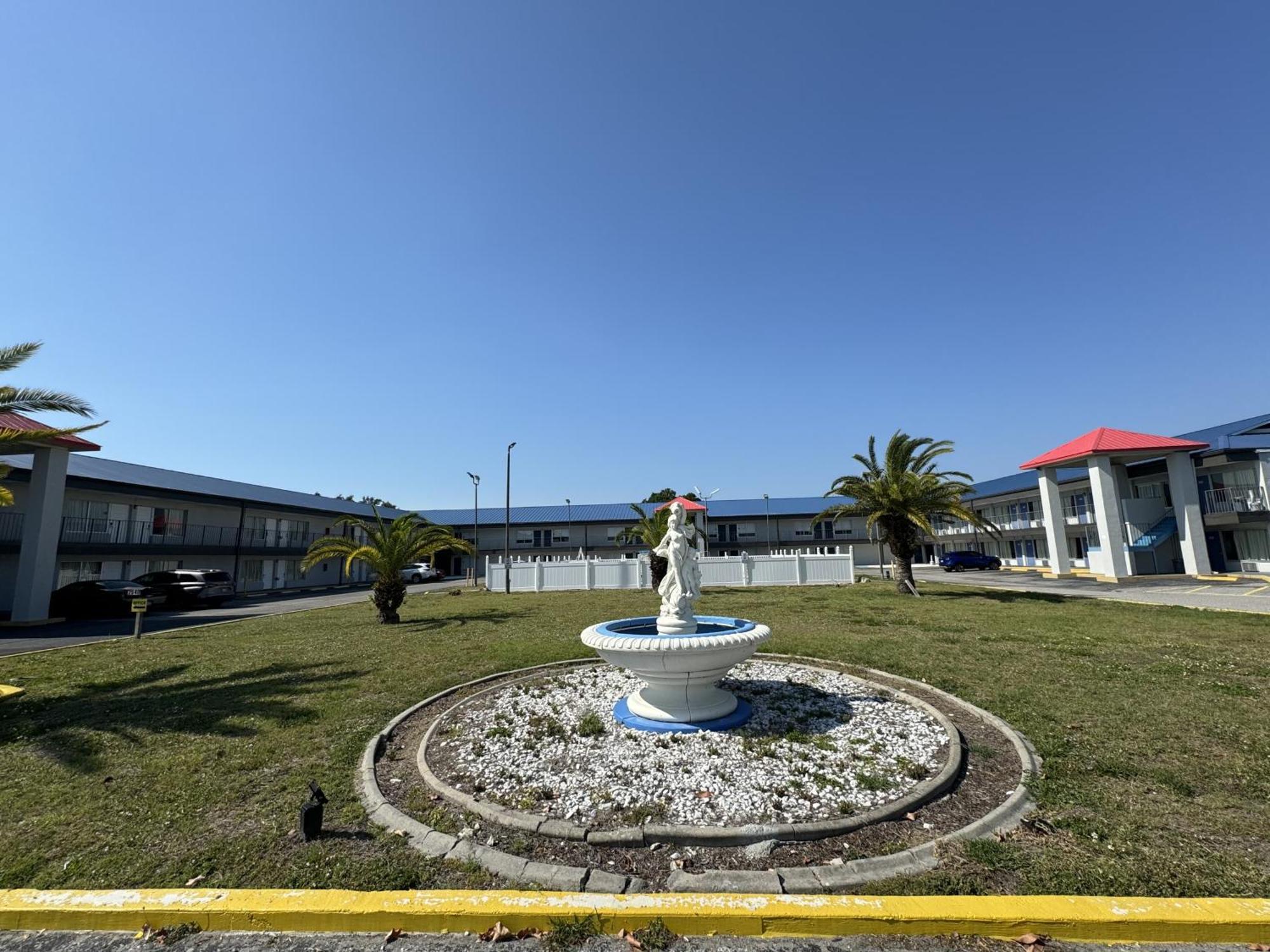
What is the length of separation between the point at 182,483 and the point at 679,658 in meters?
35.8

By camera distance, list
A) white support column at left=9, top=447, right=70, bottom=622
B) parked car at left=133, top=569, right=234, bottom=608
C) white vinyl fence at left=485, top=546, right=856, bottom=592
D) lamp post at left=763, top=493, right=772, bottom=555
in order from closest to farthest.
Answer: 1. white support column at left=9, top=447, right=70, bottom=622
2. parked car at left=133, top=569, right=234, bottom=608
3. white vinyl fence at left=485, top=546, right=856, bottom=592
4. lamp post at left=763, top=493, right=772, bottom=555

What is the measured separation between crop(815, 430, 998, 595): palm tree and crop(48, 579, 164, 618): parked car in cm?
2793

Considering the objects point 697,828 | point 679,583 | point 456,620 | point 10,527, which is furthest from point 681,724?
point 10,527

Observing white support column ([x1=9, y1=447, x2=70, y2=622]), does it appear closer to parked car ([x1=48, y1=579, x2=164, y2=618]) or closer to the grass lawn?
parked car ([x1=48, y1=579, x2=164, y2=618])

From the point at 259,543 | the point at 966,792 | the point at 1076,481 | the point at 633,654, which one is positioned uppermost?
the point at 1076,481

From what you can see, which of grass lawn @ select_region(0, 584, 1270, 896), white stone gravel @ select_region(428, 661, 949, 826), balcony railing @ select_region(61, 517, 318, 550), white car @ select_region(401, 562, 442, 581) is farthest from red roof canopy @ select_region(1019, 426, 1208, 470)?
balcony railing @ select_region(61, 517, 318, 550)

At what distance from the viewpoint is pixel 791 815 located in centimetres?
433

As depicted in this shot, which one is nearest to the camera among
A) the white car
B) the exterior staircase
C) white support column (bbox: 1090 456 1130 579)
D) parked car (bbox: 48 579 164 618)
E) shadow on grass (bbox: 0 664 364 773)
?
shadow on grass (bbox: 0 664 364 773)

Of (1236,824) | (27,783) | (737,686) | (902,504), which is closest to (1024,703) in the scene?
(1236,824)

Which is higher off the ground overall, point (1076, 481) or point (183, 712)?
point (1076, 481)

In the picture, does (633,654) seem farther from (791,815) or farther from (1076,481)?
(1076,481)

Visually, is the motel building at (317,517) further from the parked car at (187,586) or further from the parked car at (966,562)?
the parked car at (187,586)

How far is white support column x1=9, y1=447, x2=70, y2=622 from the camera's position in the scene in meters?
17.2

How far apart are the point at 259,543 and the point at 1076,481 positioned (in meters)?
53.9
